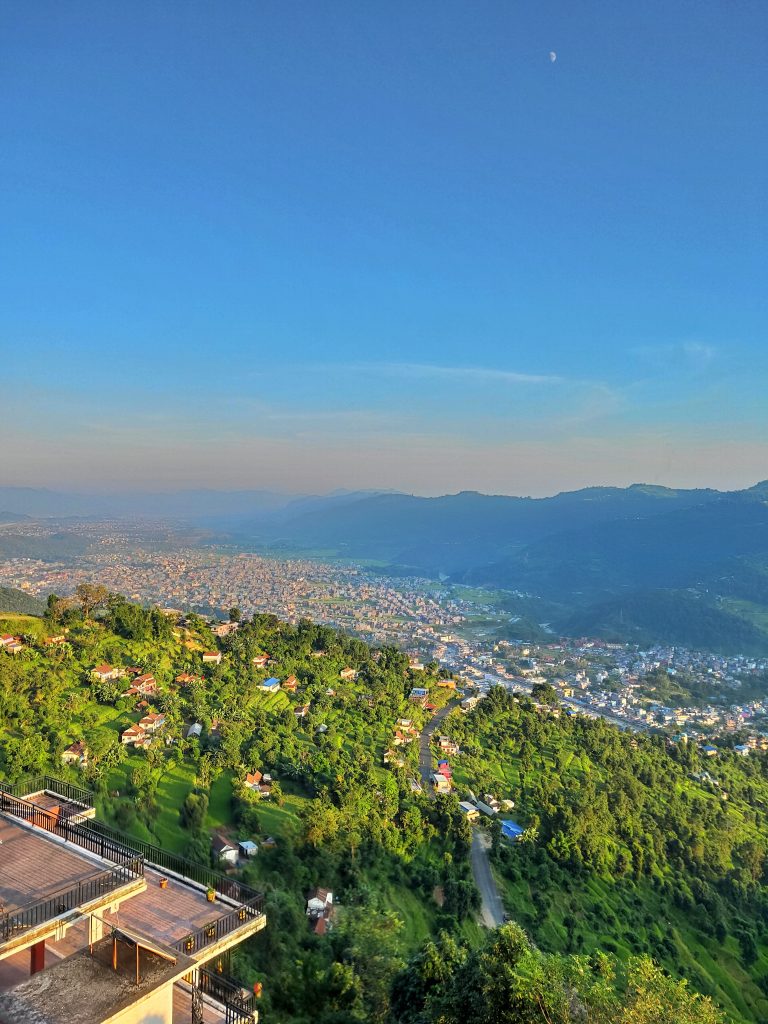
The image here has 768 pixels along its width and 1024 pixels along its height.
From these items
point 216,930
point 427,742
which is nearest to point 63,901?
point 216,930

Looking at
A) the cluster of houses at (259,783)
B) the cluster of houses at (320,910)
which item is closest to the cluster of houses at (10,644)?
the cluster of houses at (259,783)

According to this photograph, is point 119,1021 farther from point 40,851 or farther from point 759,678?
point 759,678

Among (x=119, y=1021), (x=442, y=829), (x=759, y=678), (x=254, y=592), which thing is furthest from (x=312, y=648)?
(x=254, y=592)

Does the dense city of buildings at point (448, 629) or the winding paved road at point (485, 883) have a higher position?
the winding paved road at point (485, 883)

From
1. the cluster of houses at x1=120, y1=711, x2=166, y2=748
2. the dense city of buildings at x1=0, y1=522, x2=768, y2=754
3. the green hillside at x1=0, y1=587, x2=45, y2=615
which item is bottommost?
the dense city of buildings at x1=0, y1=522, x2=768, y2=754

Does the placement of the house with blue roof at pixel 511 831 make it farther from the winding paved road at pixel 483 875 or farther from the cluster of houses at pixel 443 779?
the cluster of houses at pixel 443 779

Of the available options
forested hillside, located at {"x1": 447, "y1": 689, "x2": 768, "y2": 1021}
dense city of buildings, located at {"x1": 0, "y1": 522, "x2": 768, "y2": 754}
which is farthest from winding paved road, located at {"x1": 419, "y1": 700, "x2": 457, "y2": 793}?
dense city of buildings, located at {"x1": 0, "y1": 522, "x2": 768, "y2": 754}

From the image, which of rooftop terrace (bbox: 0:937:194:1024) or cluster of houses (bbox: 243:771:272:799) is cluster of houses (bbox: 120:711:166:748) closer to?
cluster of houses (bbox: 243:771:272:799)
